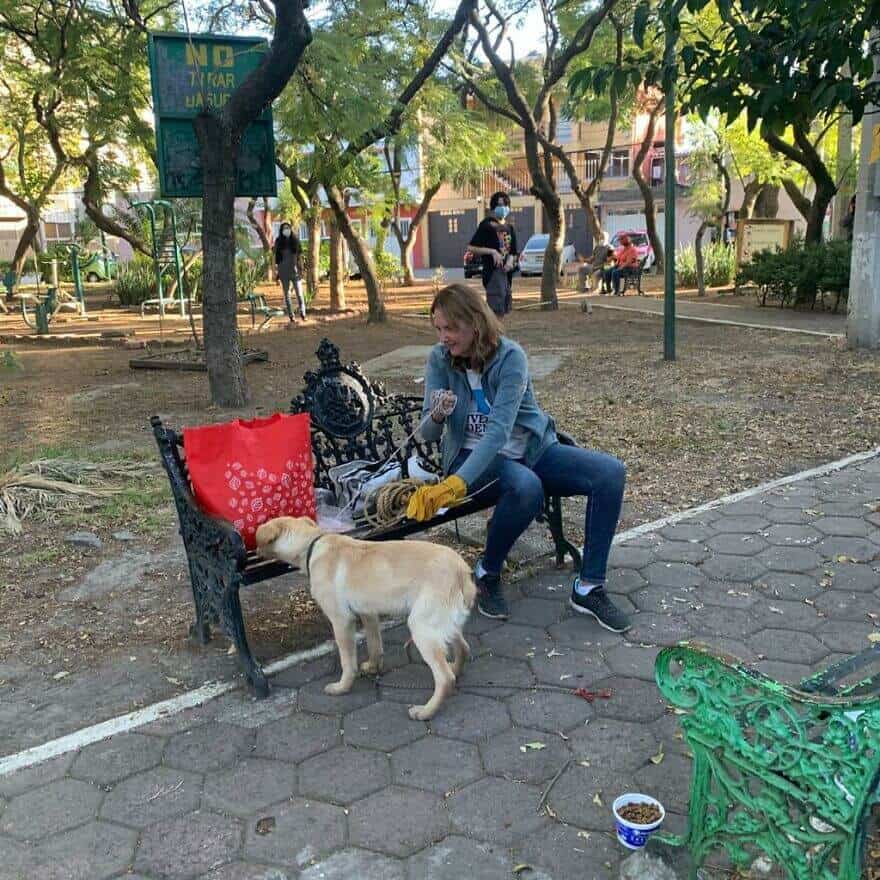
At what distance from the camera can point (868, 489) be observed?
17.0 feet

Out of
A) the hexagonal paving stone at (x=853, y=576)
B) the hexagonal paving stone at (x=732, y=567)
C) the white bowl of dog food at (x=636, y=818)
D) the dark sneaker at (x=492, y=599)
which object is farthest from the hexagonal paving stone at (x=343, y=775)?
the hexagonal paving stone at (x=853, y=576)

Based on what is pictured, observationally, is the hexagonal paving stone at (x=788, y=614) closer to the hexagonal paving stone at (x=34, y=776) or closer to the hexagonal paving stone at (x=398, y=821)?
the hexagonal paving stone at (x=398, y=821)

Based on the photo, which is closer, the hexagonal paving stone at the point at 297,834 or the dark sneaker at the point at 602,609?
the hexagonal paving stone at the point at 297,834

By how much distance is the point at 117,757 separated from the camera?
2.80 metres

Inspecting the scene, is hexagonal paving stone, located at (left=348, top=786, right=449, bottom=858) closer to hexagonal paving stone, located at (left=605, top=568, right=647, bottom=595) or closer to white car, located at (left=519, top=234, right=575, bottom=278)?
hexagonal paving stone, located at (left=605, top=568, right=647, bottom=595)

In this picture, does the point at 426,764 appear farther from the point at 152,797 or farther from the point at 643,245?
the point at 643,245

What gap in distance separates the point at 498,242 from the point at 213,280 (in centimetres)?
430

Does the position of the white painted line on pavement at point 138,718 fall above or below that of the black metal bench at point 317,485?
below

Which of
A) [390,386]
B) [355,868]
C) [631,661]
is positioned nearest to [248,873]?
[355,868]

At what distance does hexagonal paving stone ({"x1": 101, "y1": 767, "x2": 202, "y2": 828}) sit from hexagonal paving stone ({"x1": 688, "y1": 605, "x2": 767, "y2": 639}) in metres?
2.05

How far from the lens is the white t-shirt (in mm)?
3684

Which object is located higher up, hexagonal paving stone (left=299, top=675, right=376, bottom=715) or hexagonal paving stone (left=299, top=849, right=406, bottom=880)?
hexagonal paving stone (left=299, top=675, right=376, bottom=715)

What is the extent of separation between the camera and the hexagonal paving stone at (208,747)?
2.75 m

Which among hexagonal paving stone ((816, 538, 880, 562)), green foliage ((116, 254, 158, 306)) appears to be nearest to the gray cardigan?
hexagonal paving stone ((816, 538, 880, 562))
